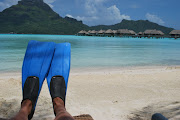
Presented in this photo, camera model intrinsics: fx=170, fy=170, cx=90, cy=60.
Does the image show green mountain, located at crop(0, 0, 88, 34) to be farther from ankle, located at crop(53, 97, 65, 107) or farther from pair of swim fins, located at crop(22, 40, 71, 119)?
ankle, located at crop(53, 97, 65, 107)

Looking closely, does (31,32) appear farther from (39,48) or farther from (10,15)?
(39,48)

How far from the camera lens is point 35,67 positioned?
1.74 meters

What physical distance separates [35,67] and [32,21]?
95.0 m

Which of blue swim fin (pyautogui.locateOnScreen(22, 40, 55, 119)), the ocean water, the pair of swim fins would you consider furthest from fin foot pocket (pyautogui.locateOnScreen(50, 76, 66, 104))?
the ocean water

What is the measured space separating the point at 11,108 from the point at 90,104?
3.09ft

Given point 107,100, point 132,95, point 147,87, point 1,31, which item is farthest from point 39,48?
point 1,31

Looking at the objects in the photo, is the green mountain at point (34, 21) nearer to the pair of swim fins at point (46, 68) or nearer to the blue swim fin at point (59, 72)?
the pair of swim fins at point (46, 68)

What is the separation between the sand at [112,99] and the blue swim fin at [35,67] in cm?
41

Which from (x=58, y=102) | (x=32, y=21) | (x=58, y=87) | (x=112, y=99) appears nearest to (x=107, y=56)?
(x=112, y=99)

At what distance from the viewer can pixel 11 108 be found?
197cm

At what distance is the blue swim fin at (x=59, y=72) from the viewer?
4.86ft

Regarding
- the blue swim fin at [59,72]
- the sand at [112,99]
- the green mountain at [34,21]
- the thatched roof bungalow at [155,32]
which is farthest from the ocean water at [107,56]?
the green mountain at [34,21]

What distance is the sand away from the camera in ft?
6.06

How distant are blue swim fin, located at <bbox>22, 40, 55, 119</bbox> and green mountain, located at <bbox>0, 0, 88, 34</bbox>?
257 feet
